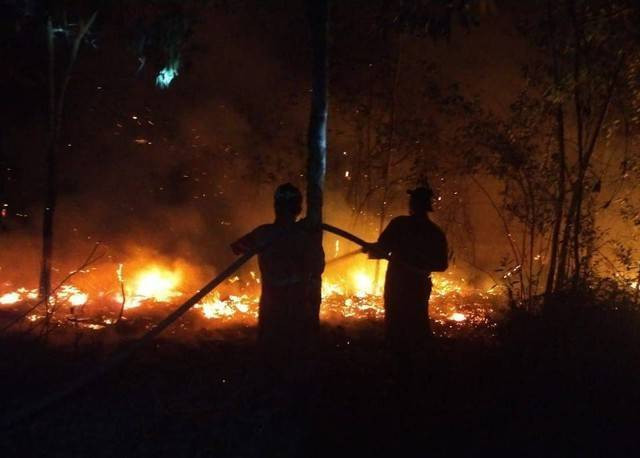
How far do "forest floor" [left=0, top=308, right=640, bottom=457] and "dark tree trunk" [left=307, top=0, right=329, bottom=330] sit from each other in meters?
0.87

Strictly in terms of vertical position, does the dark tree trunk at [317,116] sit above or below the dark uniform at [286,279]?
above

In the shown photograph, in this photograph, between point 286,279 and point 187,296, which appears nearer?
point 286,279

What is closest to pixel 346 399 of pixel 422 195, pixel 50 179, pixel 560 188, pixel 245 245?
pixel 245 245

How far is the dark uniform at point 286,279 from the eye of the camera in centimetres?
482

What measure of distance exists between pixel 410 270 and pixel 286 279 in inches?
59.6

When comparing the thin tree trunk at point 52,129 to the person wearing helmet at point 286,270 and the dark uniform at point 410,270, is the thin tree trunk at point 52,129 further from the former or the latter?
the dark uniform at point 410,270

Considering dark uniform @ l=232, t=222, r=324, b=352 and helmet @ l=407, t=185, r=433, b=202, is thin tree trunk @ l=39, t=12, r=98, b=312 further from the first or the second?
helmet @ l=407, t=185, r=433, b=202

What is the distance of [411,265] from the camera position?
580cm

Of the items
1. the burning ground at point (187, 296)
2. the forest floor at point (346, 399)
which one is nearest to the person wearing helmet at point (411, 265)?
the forest floor at point (346, 399)

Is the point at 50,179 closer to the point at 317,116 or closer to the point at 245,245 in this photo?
the point at 245,245

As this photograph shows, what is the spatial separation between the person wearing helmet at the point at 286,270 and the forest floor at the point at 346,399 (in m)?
→ 0.27

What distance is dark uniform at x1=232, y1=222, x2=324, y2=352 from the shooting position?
482 centimetres

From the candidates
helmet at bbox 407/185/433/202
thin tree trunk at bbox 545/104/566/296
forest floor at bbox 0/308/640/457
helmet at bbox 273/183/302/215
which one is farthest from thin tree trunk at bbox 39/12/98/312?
thin tree trunk at bbox 545/104/566/296

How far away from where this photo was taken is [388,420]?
4.50m
